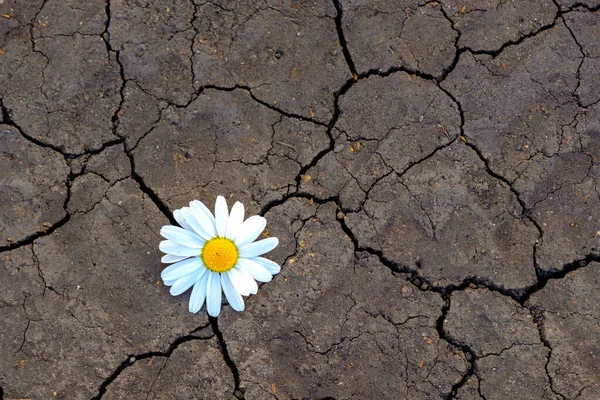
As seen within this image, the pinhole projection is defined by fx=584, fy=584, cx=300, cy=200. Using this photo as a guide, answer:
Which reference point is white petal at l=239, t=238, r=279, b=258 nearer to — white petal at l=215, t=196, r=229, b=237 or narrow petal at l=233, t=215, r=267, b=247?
narrow petal at l=233, t=215, r=267, b=247

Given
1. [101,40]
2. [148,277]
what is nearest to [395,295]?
[148,277]

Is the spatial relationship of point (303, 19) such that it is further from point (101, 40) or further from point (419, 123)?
point (101, 40)

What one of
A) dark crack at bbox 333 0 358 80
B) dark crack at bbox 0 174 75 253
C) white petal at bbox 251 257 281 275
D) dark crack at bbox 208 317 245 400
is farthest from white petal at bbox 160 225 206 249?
dark crack at bbox 333 0 358 80

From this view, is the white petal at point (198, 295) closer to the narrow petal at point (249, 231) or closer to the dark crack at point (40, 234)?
the narrow petal at point (249, 231)

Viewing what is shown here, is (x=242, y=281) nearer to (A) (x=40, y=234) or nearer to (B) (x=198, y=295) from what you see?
(B) (x=198, y=295)

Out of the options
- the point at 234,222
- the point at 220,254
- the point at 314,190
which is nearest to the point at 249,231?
the point at 234,222

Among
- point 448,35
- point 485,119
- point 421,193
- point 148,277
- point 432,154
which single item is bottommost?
point 148,277

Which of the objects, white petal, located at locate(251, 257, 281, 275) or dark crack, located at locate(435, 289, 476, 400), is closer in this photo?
white petal, located at locate(251, 257, 281, 275)
